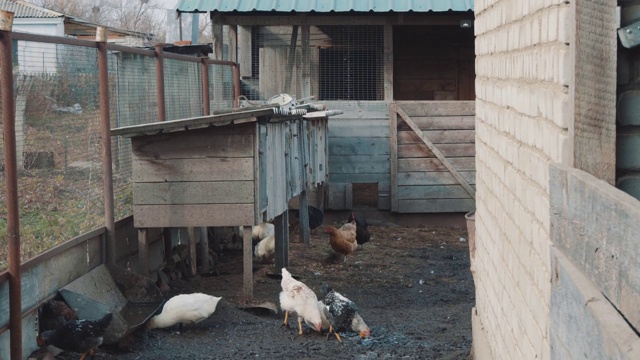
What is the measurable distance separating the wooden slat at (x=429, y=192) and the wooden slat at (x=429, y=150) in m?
0.51

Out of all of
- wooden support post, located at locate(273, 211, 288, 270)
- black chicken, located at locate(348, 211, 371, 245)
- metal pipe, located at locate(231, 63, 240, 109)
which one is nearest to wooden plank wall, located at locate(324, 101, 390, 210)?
metal pipe, located at locate(231, 63, 240, 109)

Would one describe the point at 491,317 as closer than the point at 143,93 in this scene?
Yes

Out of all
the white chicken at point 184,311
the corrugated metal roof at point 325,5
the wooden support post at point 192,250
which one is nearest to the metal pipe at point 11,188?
the white chicken at point 184,311

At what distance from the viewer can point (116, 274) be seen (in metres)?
7.76

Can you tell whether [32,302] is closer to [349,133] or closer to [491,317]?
[491,317]

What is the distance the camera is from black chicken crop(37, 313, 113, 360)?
608cm

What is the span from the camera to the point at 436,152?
46.7ft

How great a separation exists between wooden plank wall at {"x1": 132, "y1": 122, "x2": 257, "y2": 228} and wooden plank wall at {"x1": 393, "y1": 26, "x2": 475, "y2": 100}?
10.9 m

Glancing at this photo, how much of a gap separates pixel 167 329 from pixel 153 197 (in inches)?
56.1

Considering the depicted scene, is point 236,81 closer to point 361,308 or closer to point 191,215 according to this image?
point 191,215

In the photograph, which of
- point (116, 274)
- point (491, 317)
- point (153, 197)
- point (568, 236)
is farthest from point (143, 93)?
point (568, 236)

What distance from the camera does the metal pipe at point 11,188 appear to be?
18.7 ft

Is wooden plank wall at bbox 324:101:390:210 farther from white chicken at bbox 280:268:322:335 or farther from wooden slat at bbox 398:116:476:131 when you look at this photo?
white chicken at bbox 280:268:322:335

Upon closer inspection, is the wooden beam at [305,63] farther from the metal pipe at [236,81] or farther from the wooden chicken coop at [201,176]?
the wooden chicken coop at [201,176]
